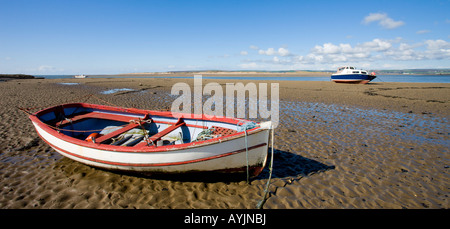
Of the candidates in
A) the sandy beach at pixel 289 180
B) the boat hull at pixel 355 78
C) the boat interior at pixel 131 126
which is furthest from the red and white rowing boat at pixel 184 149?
the boat hull at pixel 355 78

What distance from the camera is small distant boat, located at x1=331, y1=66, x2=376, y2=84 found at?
34906 mm

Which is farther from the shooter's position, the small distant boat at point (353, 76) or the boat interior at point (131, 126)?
the small distant boat at point (353, 76)

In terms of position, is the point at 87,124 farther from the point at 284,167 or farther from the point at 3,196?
the point at 284,167

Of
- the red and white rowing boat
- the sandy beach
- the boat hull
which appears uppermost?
the boat hull

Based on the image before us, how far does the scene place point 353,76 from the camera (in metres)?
35.6

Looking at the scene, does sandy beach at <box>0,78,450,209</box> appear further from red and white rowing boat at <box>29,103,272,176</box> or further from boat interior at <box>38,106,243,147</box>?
boat interior at <box>38,106,243,147</box>

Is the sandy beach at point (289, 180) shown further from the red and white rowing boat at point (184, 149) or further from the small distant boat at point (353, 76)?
the small distant boat at point (353, 76)

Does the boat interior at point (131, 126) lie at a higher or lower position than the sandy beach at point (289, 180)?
higher

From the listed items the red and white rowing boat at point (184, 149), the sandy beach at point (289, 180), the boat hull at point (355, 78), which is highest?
the boat hull at point (355, 78)

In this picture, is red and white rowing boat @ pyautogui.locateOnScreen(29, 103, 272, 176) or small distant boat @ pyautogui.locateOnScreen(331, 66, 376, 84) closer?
red and white rowing boat @ pyautogui.locateOnScreen(29, 103, 272, 176)

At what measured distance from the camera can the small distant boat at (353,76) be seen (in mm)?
34906

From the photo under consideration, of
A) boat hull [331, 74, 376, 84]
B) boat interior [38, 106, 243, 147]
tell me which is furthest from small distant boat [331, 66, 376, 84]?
boat interior [38, 106, 243, 147]
